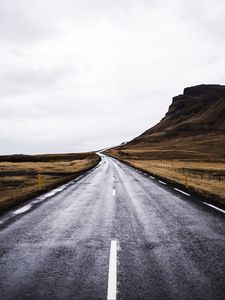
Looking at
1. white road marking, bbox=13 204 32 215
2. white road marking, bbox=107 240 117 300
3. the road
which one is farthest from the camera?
white road marking, bbox=13 204 32 215

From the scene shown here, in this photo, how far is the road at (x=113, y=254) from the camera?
5.53m

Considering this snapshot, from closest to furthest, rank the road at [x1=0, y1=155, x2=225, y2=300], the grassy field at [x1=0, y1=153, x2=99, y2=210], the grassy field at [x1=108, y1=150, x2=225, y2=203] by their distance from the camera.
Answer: the road at [x1=0, y1=155, x2=225, y2=300], the grassy field at [x1=0, y1=153, x2=99, y2=210], the grassy field at [x1=108, y1=150, x2=225, y2=203]

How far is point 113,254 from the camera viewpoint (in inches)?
295

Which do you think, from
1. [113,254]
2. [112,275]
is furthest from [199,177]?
[112,275]

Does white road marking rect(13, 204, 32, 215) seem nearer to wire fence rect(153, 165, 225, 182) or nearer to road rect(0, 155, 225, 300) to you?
road rect(0, 155, 225, 300)

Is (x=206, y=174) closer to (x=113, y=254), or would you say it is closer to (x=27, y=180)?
(x=27, y=180)

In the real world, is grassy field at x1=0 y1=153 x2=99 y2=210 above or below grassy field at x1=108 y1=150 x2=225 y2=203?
above

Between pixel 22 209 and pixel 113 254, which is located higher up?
pixel 22 209

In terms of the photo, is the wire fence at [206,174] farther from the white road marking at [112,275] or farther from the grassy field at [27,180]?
the white road marking at [112,275]

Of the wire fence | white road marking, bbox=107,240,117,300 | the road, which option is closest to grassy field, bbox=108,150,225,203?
the wire fence

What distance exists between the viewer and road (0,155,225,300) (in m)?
5.53

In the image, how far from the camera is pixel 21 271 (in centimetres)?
648

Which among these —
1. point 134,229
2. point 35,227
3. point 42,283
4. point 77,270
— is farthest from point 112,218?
point 42,283

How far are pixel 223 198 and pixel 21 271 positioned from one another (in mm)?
11954
